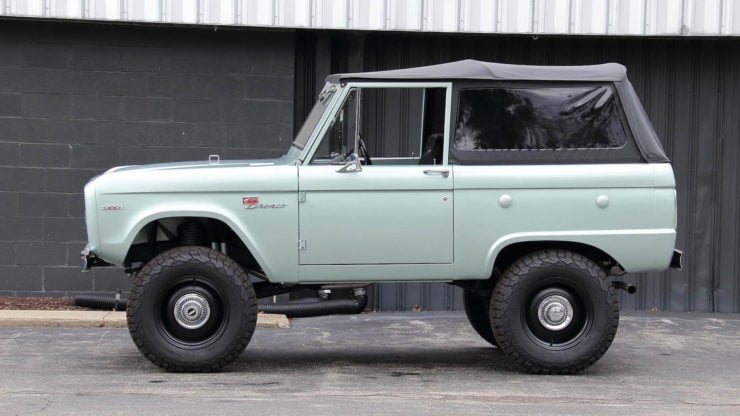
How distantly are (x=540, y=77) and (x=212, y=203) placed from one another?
2581 mm

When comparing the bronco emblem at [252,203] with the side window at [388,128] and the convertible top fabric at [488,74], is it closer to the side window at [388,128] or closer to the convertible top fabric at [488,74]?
the side window at [388,128]

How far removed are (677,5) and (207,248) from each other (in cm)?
624

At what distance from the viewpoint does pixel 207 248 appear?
7801mm

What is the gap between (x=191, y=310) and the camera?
25.3 ft

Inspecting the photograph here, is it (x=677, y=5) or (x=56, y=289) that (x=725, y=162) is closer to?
(x=677, y=5)

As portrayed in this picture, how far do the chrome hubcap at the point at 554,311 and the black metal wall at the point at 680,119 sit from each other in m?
4.03

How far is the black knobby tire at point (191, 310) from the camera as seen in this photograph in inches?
300

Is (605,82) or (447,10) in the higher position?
(447,10)

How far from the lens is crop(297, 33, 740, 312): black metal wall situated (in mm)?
11867

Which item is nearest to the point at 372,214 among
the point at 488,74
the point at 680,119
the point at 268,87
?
the point at 488,74

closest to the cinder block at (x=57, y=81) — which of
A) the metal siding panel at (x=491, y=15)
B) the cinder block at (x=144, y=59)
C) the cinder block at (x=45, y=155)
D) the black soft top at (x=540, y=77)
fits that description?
the cinder block at (x=144, y=59)

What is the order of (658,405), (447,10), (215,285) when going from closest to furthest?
1. (658,405)
2. (215,285)
3. (447,10)

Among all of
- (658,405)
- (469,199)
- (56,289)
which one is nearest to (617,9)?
(469,199)

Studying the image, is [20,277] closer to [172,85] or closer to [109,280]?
[109,280]
